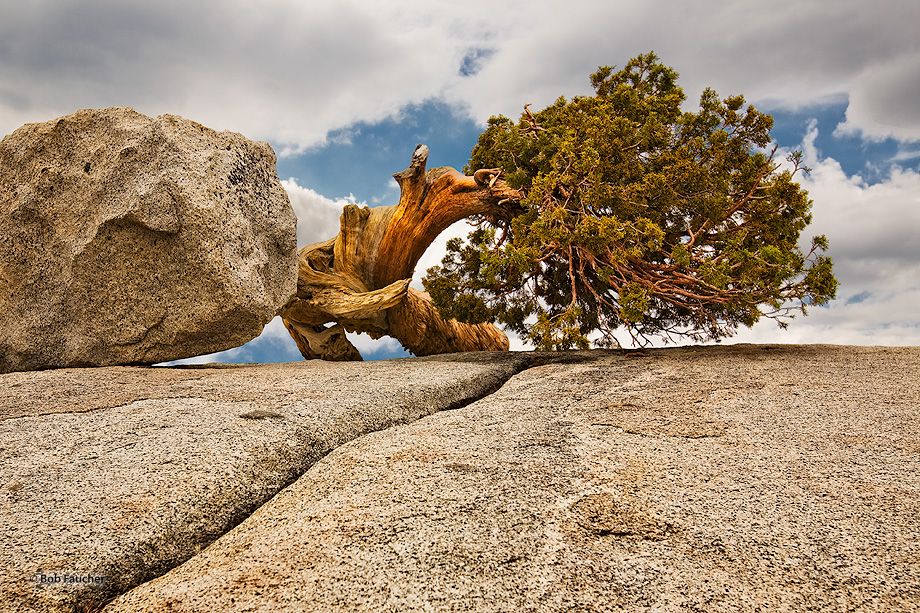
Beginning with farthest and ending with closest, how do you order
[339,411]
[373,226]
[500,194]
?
[373,226], [500,194], [339,411]

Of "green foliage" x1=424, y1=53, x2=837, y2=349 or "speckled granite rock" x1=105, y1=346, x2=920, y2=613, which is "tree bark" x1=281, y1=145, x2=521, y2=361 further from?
"speckled granite rock" x1=105, y1=346, x2=920, y2=613

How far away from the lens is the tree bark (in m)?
8.97

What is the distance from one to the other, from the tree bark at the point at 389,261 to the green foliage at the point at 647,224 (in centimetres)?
135

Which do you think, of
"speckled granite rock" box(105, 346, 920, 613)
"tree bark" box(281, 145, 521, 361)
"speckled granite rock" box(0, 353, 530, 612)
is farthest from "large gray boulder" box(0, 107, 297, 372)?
"speckled granite rock" box(105, 346, 920, 613)

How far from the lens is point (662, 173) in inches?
262

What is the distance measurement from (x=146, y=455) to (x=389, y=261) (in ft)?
22.1

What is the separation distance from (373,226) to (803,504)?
7.93 meters

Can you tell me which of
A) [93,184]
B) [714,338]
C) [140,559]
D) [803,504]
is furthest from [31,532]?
[714,338]

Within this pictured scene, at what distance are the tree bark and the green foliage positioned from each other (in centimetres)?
135

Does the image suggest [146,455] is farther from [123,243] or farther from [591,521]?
[123,243]

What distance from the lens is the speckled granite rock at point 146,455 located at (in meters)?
2.48

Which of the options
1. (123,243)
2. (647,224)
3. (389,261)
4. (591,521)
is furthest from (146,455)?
(389,261)

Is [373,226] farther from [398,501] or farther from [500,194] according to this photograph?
[398,501]

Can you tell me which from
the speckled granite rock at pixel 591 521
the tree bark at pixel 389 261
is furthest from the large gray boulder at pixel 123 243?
the speckled granite rock at pixel 591 521
